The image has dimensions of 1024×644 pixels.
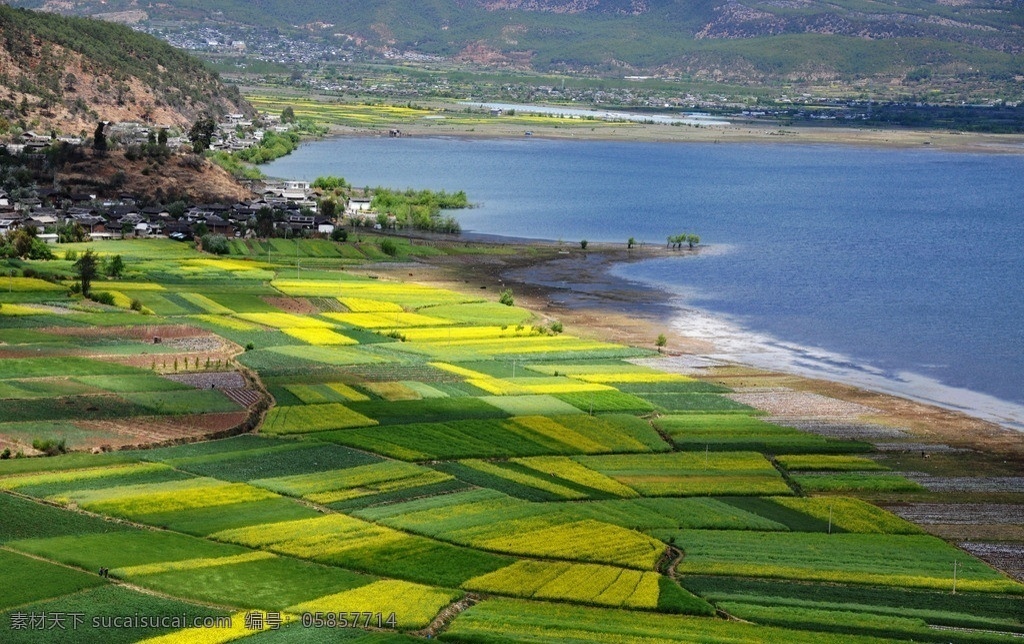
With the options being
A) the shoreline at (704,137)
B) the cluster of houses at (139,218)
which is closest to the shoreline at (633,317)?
the cluster of houses at (139,218)

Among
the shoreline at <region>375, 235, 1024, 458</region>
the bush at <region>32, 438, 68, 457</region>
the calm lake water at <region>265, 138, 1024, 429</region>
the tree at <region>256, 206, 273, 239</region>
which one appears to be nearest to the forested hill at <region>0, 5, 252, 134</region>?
the calm lake water at <region>265, 138, 1024, 429</region>

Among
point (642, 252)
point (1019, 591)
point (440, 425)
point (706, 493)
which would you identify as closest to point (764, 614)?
point (1019, 591)

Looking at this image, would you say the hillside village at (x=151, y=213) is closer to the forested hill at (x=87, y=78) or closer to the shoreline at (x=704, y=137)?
the forested hill at (x=87, y=78)

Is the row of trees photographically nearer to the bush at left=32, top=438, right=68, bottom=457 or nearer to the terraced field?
the terraced field

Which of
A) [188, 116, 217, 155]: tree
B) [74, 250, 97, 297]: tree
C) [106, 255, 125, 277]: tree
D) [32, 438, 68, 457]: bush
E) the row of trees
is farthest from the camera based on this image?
[188, 116, 217, 155]: tree

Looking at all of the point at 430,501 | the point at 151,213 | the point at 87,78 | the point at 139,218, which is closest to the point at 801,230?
the point at 151,213

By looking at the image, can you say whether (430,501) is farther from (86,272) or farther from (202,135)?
(202,135)
